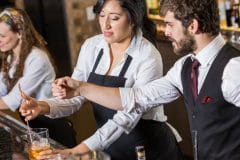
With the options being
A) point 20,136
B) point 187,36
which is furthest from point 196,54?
point 20,136

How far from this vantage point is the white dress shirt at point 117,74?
2.21m

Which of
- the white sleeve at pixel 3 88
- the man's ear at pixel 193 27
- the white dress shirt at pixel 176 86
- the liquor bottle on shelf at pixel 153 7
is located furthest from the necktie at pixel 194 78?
the liquor bottle on shelf at pixel 153 7

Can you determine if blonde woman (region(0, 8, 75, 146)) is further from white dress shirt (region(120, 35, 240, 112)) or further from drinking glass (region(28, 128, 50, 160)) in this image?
white dress shirt (region(120, 35, 240, 112))

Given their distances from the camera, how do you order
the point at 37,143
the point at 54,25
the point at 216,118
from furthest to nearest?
the point at 54,25, the point at 37,143, the point at 216,118

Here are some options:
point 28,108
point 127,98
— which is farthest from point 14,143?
point 127,98

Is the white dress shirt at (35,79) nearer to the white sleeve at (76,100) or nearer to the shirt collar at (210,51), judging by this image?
the white sleeve at (76,100)

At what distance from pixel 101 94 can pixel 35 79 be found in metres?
0.84

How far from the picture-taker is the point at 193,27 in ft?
6.25

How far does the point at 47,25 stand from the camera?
4840 mm

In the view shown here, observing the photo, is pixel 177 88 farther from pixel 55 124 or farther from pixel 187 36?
pixel 55 124

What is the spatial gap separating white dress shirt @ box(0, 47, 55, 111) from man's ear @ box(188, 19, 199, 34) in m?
1.21

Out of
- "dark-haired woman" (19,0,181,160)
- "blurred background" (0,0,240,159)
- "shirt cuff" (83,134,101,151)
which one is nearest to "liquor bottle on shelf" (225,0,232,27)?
"blurred background" (0,0,240,159)

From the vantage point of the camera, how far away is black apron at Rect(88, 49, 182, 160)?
241 cm

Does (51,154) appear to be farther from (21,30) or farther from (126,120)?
(21,30)
